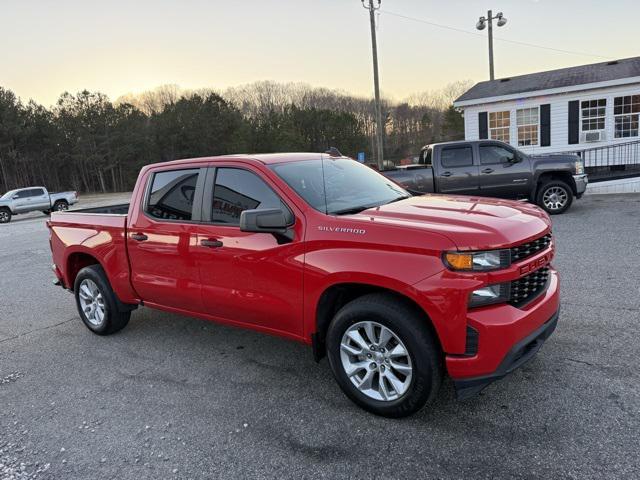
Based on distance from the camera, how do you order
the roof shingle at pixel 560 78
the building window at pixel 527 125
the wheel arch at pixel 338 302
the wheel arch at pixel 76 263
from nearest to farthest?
the wheel arch at pixel 338 302 < the wheel arch at pixel 76 263 < the roof shingle at pixel 560 78 < the building window at pixel 527 125

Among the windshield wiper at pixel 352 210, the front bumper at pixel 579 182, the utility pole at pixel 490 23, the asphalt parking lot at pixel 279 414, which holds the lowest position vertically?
the asphalt parking lot at pixel 279 414

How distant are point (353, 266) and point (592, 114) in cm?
1886

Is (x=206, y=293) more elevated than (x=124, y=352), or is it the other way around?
(x=206, y=293)

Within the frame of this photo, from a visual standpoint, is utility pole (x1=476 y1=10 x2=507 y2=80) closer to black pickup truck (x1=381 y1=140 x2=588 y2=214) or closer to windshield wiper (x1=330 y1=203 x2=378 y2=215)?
black pickup truck (x1=381 y1=140 x2=588 y2=214)

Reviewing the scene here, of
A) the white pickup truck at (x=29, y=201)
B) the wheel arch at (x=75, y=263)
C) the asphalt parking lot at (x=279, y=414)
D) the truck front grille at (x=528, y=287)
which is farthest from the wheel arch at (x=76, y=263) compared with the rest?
the white pickup truck at (x=29, y=201)

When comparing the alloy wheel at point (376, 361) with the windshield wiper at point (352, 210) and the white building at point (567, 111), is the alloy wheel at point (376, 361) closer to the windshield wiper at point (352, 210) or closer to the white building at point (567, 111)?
the windshield wiper at point (352, 210)

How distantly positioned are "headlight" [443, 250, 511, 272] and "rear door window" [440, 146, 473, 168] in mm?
8991

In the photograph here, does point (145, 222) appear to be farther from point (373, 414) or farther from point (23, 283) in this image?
point (23, 283)

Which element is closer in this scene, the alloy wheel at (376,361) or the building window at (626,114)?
the alloy wheel at (376,361)

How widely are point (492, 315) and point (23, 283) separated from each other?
27.8ft

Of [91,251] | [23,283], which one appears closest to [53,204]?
[23,283]

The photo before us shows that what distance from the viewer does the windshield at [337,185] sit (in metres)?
3.76

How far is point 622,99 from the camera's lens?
58.2 ft

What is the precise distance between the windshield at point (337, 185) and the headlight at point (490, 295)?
1162 mm
